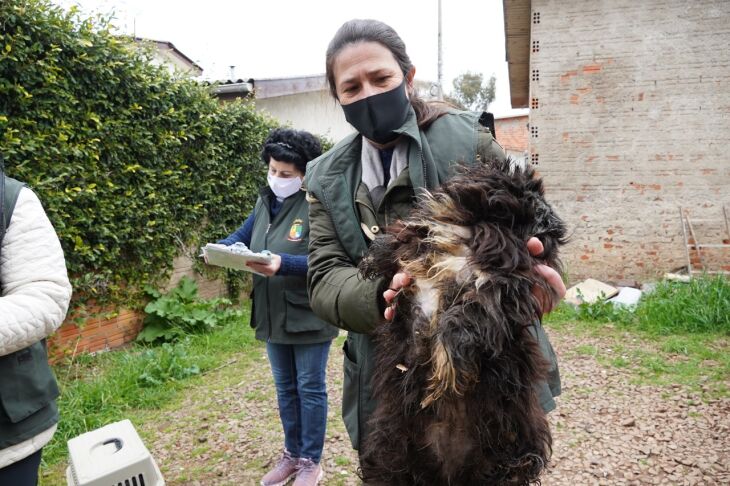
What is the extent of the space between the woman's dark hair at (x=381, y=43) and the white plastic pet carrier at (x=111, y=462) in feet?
6.87

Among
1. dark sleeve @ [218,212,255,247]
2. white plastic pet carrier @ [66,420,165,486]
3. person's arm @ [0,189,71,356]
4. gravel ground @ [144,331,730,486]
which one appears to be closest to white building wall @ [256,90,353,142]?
gravel ground @ [144,331,730,486]

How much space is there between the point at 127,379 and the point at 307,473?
2.46 meters

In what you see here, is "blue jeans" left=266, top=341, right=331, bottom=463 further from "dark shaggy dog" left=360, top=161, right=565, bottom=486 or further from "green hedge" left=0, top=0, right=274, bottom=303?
"green hedge" left=0, top=0, right=274, bottom=303

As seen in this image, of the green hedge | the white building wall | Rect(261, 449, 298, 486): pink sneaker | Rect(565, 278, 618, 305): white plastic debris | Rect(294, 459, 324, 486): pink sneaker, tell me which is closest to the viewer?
Rect(294, 459, 324, 486): pink sneaker

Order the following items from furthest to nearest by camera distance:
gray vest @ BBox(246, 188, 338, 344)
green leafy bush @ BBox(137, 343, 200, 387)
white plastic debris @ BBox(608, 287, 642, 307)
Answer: white plastic debris @ BBox(608, 287, 642, 307)
green leafy bush @ BBox(137, 343, 200, 387)
gray vest @ BBox(246, 188, 338, 344)

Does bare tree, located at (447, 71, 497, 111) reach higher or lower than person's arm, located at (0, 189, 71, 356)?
higher

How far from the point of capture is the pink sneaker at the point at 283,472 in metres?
3.28

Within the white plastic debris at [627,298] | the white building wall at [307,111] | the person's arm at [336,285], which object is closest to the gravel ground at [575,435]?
the white plastic debris at [627,298]

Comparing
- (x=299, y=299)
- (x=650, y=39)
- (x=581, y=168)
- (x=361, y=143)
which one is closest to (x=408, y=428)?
(x=361, y=143)

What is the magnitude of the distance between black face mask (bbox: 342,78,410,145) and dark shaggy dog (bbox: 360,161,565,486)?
38cm

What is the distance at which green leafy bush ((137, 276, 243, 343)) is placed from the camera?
5.89 m

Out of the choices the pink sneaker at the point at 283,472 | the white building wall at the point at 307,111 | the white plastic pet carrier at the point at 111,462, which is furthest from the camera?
the white building wall at the point at 307,111

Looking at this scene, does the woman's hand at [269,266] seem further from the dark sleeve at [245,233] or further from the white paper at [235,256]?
the dark sleeve at [245,233]

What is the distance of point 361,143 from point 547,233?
0.81 meters
